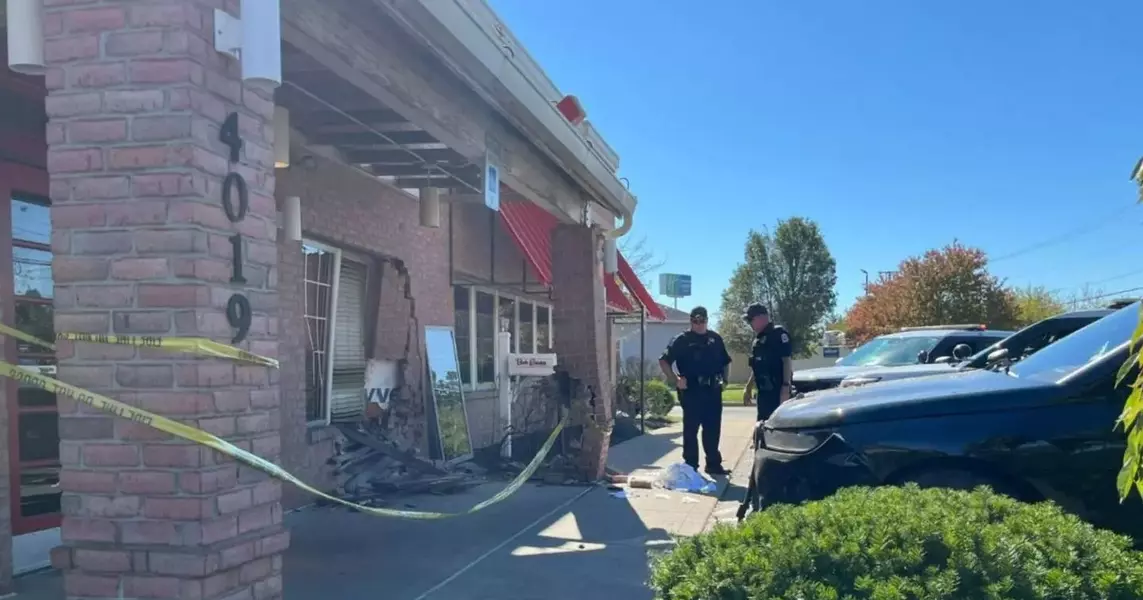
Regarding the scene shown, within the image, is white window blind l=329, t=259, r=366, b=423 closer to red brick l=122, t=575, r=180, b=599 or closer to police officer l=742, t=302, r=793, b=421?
police officer l=742, t=302, r=793, b=421

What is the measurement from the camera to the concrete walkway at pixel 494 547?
17.2ft

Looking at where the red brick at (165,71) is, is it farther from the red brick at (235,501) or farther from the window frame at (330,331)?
the window frame at (330,331)

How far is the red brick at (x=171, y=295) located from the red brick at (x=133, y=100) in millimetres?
580

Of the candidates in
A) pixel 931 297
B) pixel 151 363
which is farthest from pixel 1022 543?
pixel 931 297

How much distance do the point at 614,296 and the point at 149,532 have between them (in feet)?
40.8

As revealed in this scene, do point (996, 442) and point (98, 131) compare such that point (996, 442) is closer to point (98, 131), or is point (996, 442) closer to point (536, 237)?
point (98, 131)

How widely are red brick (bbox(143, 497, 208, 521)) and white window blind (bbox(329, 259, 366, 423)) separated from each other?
212 inches

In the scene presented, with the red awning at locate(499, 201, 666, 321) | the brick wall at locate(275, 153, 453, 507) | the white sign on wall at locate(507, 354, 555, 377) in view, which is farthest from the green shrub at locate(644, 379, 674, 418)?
the brick wall at locate(275, 153, 453, 507)

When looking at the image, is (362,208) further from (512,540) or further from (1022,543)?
(1022,543)

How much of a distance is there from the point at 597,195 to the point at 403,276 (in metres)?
2.22

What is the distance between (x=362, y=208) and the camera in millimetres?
8656

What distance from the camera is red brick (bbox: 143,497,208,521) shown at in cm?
291

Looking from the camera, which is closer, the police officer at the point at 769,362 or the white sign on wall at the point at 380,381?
the police officer at the point at 769,362

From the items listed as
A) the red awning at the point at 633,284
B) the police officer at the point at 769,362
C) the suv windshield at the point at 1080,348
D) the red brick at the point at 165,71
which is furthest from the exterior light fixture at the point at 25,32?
the red awning at the point at 633,284
